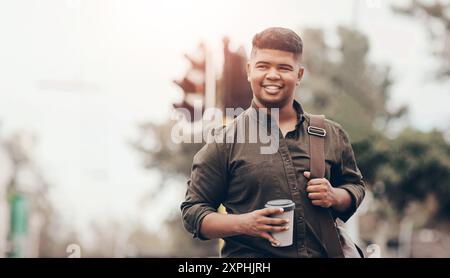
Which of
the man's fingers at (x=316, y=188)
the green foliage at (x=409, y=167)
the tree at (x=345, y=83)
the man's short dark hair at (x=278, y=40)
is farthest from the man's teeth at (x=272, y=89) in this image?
the tree at (x=345, y=83)

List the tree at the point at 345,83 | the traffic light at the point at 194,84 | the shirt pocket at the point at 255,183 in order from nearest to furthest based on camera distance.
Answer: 1. the shirt pocket at the point at 255,183
2. the traffic light at the point at 194,84
3. the tree at the point at 345,83

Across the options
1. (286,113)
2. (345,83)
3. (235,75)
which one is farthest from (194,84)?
(345,83)

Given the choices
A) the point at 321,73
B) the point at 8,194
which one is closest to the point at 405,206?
the point at 321,73

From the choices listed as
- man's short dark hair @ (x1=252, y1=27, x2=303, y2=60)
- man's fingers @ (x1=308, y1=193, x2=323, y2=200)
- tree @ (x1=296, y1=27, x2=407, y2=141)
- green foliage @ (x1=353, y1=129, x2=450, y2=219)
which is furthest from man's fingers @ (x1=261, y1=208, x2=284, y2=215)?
tree @ (x1=296, y1=27, x2=407, y2=141)

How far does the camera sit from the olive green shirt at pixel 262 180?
→ 297 centimetres

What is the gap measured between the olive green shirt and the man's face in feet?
0.26

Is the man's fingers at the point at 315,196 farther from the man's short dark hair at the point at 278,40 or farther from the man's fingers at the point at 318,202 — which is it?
the man's short dark hair at the point at 278,40

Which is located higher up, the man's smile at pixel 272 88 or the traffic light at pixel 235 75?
the traffic light at pixel 235 75

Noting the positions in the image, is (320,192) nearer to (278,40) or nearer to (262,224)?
(262,224)

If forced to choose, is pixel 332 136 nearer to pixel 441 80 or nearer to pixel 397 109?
pixel 441 80

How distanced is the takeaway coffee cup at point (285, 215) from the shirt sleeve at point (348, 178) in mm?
226

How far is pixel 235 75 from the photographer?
4.78 meters

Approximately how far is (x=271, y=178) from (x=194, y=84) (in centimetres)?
224

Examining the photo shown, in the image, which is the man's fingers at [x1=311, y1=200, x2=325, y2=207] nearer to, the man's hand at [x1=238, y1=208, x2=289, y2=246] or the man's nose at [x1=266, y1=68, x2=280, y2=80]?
the man's hand at [x1=238, y1=208, x2=289, y2=246]
